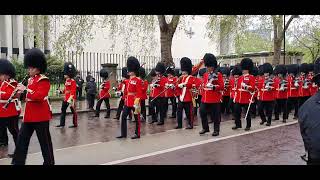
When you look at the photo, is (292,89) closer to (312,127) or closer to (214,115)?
(214,115)

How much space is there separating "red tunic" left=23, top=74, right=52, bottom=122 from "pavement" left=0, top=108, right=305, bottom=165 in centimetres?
95

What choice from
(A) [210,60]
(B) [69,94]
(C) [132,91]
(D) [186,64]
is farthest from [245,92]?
(B) [69,94]

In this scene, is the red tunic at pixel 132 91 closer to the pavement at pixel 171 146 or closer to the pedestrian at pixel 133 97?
the pedestrian at pixel 133 97

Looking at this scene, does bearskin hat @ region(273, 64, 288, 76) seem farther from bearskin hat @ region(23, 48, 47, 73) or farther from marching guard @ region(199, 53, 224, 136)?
bearskin hat @ region(23, 48, 47, 73)

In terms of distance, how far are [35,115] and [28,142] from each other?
413 mm

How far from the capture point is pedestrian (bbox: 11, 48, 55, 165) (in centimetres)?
681

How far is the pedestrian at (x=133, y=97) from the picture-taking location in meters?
10.1

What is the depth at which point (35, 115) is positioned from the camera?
693 centimetres

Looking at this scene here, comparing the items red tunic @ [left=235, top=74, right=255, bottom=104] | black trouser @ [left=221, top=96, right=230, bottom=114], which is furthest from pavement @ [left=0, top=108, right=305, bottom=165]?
black trouser @ [left=221, top=96, right=230, bottom=114]

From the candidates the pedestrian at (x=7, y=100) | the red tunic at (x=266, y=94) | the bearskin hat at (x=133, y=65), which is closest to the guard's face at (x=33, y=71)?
the pedestrian at (x=7, y=100)
